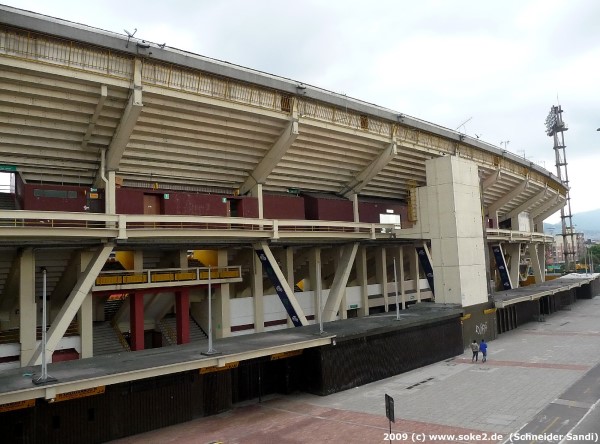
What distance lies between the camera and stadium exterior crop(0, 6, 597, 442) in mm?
19391

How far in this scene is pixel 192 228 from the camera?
2539cm

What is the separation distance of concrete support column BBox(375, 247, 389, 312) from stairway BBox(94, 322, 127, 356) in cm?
2195

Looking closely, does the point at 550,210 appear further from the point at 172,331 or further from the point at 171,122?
the point at 171,122

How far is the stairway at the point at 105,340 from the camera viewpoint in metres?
27.0

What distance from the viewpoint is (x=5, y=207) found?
22.9 meters

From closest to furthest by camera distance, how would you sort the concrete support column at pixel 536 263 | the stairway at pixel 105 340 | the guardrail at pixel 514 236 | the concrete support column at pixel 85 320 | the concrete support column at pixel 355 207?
the concrete support column at pixel 85 320 < the stairway at pixel 105 340 < the concrete support column at pixel 355 207 < the guardrail at pixel 514 236 < the concrete support column at pixel 536 263

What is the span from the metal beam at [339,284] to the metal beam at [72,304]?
51.5ft

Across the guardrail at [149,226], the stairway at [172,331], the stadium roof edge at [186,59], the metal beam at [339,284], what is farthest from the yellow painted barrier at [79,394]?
the metal beam at [339,284]

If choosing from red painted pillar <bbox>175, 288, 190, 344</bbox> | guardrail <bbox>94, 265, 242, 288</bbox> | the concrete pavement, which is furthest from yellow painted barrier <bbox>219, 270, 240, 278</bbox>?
the concrete pavement

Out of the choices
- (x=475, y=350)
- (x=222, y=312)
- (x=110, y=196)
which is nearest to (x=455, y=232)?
(x=475, y=350)

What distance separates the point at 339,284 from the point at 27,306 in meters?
18.8

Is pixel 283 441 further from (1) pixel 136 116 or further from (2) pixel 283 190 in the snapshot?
(2) pixel 283 190

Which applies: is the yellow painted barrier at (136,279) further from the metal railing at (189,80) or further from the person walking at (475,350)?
the person walking at (475,350)

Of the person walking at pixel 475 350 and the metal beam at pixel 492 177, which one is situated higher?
the metal beam at pixel 492 177
